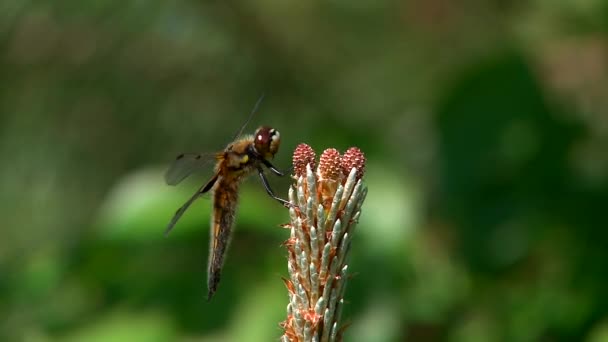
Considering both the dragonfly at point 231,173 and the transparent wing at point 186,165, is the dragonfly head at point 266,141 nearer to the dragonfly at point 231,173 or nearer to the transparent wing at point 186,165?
the dragonfly at point 231,173

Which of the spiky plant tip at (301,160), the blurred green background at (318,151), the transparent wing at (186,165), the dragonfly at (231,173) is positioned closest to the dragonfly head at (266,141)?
the dragonfly at (231,173)

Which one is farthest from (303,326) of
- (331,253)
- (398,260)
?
(398,260)

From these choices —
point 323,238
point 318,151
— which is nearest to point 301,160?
point 323,238

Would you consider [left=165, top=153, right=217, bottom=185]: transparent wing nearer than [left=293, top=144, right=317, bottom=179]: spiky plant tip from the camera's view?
No

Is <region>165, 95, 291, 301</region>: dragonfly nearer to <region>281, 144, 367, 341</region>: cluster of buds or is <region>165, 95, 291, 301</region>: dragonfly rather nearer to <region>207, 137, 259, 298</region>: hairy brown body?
<region>207, 137, 259, 298</region>: hairy brown body

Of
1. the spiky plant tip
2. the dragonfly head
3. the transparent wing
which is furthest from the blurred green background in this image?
the spiky plant tip

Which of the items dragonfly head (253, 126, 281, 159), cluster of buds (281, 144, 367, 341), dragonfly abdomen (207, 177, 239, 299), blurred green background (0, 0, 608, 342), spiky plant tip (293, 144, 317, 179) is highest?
blurred green background (0, 0, 608, 342)

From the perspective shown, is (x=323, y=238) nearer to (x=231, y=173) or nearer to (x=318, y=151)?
(x=231, y=173)
